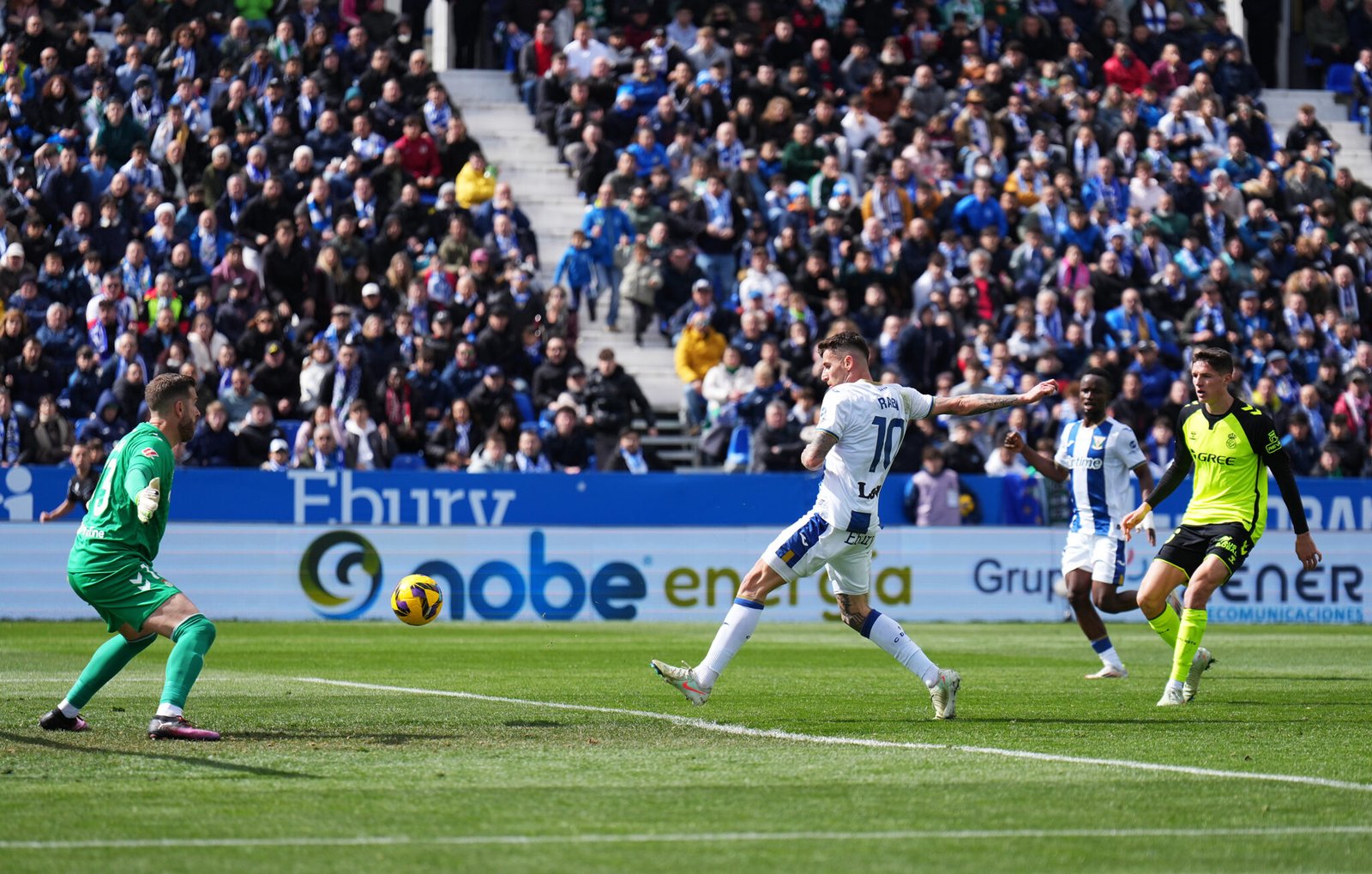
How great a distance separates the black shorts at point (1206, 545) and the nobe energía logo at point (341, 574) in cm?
1202

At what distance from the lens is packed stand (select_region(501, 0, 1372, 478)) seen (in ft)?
85.9

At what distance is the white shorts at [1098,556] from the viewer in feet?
50.4

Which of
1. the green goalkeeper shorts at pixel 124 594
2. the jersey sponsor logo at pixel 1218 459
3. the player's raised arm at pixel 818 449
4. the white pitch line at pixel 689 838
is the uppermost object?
the player's raised arm at pixel 818 449

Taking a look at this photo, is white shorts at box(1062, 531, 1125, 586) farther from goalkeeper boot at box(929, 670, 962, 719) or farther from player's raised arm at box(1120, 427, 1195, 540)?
goalkeeper boot at box(929, 670, 962, 719)

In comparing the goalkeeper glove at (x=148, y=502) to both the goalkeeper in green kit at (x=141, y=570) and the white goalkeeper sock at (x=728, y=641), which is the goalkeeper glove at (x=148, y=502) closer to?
the goalkeeper in green kit at (x=141, y=570)

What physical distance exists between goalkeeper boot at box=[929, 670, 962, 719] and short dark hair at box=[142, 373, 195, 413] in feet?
14.7

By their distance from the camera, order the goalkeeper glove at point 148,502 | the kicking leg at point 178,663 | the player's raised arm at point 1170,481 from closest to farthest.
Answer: the goalkeeper glove at point 148,502 → the kicking leg at point 178,663 → the player's raised arm at point 1170,481

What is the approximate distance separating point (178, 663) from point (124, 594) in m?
0.46

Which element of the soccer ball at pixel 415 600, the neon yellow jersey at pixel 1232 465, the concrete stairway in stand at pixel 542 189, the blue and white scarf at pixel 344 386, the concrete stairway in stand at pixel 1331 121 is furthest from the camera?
the concrete stairway in stand at pixel 1331 121

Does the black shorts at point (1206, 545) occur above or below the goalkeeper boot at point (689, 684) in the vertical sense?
above

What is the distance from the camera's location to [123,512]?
31.7 ft

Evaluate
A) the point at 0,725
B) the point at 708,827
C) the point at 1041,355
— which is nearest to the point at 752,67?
the point at 1041,355

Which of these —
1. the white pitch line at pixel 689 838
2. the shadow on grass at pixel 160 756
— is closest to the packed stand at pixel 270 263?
the shadow on grass at pixel 160 756

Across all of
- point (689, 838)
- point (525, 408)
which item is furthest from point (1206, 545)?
point (525, 408)
